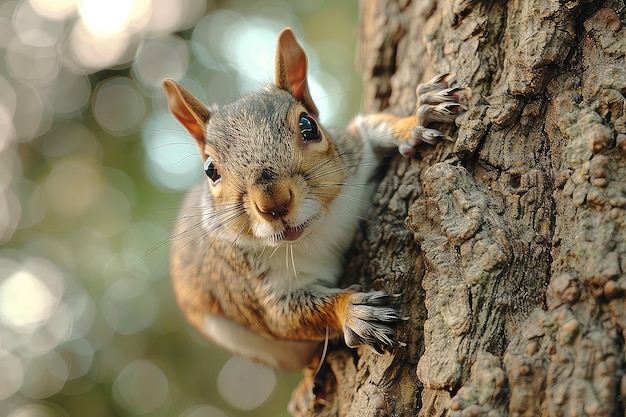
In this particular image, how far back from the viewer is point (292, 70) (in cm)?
205

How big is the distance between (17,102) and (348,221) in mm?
3358

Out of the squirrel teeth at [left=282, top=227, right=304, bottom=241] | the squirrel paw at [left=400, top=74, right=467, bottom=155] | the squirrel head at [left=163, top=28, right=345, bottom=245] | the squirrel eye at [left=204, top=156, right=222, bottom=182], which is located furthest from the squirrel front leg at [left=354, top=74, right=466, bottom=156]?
the squirrel eye at [left=204, top=156, right=222, bottom=182]

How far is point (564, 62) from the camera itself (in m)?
1.46

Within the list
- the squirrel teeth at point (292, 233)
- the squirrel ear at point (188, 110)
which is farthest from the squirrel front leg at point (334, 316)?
the squirrel ear at point (188, 110)

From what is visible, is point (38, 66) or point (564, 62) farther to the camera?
point (38, 66)

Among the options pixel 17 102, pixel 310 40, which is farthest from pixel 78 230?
pixel 310 40

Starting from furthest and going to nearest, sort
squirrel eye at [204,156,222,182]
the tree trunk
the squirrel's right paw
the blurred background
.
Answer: the blurred background → squirrel eye at [204,156,222,182] → the squirrel's right paw → the tree trunk

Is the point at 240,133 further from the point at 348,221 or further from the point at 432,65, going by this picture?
the point at 432,65

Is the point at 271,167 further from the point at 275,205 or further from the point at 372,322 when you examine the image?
the point at 372,322

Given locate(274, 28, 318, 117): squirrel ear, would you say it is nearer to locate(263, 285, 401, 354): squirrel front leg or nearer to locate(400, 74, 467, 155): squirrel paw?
locate(400, 74, 467, 155): squirrel paw

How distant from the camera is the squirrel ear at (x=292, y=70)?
1946mm

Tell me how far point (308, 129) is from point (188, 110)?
0.49 m

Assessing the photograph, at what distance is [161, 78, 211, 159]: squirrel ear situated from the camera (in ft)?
6.48

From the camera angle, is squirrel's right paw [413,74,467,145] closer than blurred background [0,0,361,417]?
Yes
